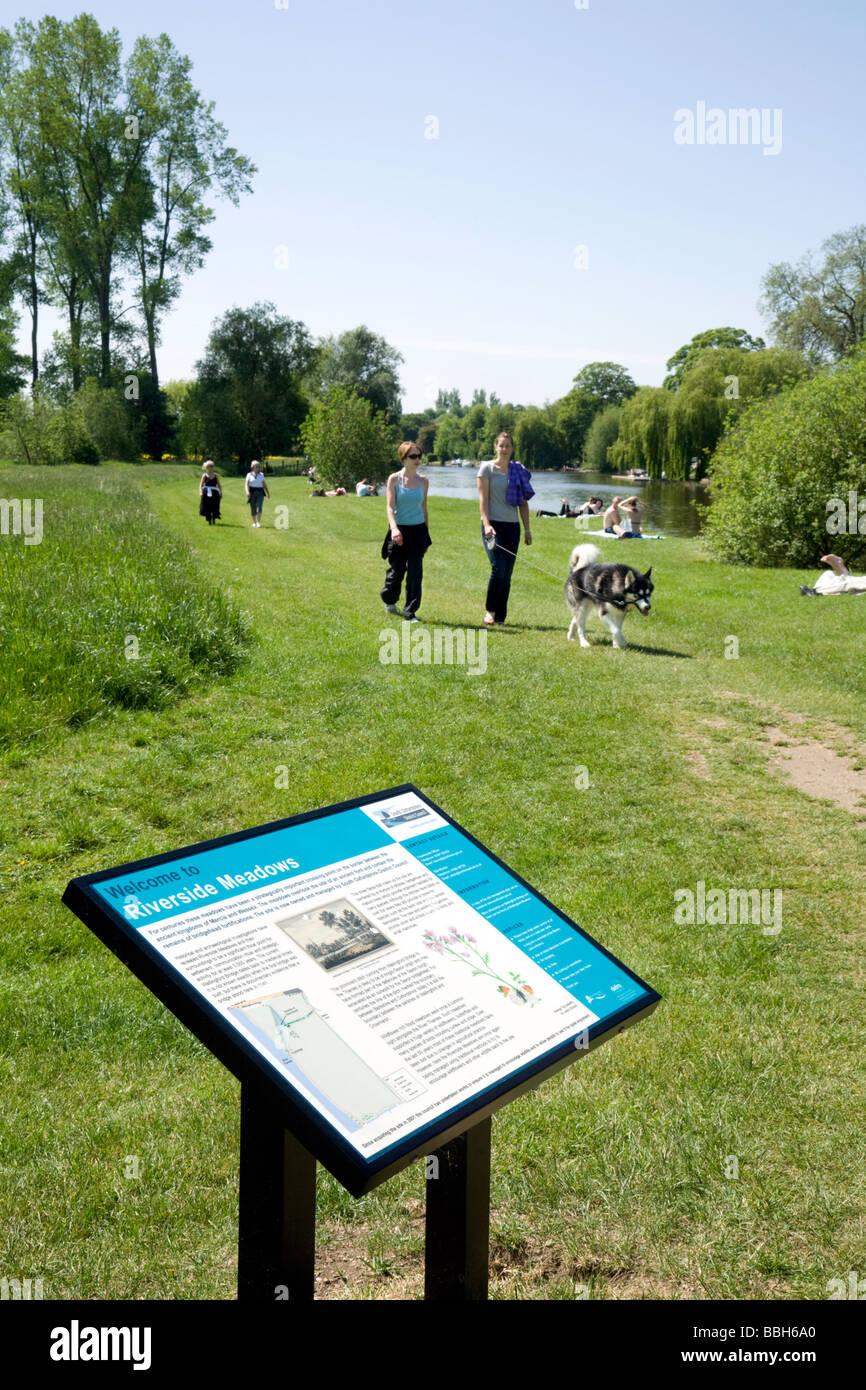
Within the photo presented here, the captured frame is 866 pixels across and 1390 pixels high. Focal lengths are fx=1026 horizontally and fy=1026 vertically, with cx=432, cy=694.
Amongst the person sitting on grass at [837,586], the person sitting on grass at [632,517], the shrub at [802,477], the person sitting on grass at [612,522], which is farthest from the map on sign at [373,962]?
the person sitting on grass at [632,517]

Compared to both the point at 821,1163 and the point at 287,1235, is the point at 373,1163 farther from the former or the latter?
the point at 821,1163

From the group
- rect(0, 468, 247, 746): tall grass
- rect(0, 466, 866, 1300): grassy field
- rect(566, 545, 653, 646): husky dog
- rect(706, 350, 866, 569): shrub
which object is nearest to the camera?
rect(0, 466, 866, 1300): grassy field

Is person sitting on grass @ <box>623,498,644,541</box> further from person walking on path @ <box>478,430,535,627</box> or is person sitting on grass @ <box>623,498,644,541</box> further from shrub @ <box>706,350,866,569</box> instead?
person walking on path @ <box>478,430,535,627</box>

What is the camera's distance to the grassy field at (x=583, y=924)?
11.0 ft

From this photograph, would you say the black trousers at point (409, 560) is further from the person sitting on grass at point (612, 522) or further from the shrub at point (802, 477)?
the person sitting on grass at point (612, 522)

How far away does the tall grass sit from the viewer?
9.02 m

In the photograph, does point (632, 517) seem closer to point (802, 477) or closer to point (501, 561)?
point (802, 477)

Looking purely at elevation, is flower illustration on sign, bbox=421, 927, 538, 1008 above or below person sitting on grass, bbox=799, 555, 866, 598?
below

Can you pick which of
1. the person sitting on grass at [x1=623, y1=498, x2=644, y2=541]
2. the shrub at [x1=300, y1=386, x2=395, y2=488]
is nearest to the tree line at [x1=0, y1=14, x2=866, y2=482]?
the shrub at [x1=300, y1=386, x2=395, y2=488]

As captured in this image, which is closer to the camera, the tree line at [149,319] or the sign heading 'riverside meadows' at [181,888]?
the sign heading 'riverside meadows' at [181,888]

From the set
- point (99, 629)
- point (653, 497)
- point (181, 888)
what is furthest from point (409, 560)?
point (653, 497)

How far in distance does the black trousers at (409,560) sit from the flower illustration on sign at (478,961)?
1046 centimetres

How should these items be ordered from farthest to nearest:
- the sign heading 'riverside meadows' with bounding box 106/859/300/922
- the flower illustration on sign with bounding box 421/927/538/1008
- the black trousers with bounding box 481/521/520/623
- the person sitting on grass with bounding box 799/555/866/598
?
the person sitting on grass with bounding box 799/555/866/598
the black trousers with bounding box 481/521/520/623
the flower illustration on sign with bounding box 421/927/538/1008
the sign heading 'riverside meadows' with bounding box 106/859/300/922
